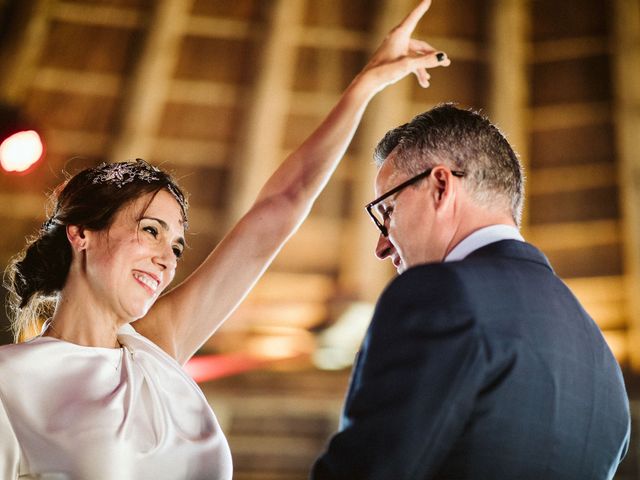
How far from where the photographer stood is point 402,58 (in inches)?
74.2

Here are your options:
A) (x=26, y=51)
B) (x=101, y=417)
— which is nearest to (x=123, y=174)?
(x=101, y=417)

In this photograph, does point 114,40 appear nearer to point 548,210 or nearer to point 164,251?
point 548,210

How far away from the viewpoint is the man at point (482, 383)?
1085mm

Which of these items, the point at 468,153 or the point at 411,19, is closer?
the point at 468,153

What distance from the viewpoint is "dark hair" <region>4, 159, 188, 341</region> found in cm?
177

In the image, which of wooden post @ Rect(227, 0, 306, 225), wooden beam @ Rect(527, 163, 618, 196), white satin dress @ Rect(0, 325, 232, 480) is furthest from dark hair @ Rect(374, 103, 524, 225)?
wooden beam @ Rect(527, 163, 618, 196)

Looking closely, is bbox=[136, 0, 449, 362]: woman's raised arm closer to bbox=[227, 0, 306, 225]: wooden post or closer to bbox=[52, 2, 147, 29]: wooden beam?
bbox=[227, 0, 306, 225]: wooden post

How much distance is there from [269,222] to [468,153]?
617mm

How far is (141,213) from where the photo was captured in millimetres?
1747

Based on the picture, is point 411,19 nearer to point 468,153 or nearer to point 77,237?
point 468,153

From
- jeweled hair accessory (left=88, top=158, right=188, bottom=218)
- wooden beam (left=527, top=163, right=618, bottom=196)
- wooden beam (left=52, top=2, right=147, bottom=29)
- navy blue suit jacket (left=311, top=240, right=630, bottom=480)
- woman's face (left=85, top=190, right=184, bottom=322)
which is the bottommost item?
navy blue suit jacket (left=311, top=240, right=630, bottom=480)

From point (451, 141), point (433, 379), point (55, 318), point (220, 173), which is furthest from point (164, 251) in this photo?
point (220, 173)

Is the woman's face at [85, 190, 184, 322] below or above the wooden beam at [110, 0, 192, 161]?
below

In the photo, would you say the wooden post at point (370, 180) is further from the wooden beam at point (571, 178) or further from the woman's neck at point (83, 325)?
the woman's neck at point (83, 325)
